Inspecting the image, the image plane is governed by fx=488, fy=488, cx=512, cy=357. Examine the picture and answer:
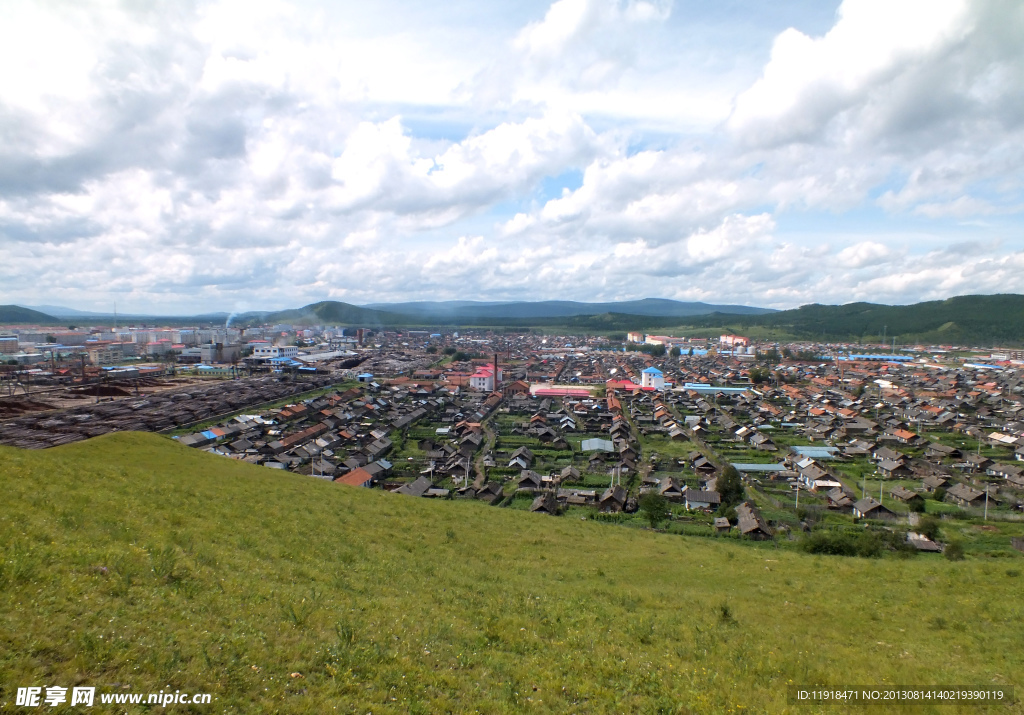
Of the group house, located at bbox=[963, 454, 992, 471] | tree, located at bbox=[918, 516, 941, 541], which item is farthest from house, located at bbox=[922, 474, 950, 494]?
tree, located at bbox=[918, 516, 941, 541]

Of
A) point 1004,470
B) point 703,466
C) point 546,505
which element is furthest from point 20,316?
point 1004,470

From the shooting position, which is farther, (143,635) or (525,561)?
(525,561)

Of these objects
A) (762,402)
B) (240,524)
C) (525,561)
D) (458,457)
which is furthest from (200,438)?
(762,402)

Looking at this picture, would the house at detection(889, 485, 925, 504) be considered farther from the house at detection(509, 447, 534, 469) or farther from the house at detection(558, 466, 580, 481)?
the house at detection(509, 447, 534, 469)

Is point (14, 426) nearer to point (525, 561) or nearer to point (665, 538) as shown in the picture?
point (525, 561)

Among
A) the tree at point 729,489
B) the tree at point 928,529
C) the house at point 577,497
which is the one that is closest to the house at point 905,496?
the tree at point 928,529

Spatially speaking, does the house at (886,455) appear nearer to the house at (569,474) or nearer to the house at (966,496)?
the house at (966,496)

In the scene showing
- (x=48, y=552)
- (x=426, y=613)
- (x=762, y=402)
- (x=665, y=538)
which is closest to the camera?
(x=48, y=552)
